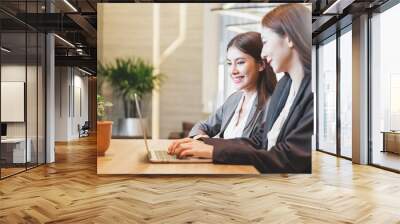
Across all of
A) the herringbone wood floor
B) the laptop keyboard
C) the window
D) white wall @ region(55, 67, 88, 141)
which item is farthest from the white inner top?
white wall @ region(55, 67, 88, 141)

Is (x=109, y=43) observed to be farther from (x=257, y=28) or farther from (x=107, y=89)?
(x=257, y=28)

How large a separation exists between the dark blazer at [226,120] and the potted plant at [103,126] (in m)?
1.18

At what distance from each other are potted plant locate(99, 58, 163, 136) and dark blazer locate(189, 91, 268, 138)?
835 millimetres

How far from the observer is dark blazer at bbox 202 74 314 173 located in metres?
5.77

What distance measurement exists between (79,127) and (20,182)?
38.4 feet

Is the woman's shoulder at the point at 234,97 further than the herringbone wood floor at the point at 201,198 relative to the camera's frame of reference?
Yes

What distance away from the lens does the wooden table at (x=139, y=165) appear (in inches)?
228

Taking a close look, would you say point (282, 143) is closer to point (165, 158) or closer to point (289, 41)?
point (289, 41)

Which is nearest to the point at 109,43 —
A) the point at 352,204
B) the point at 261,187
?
the point at 261,187

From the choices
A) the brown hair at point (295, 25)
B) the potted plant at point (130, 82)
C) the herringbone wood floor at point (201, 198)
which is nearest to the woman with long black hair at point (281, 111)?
the brown hair at point (295, 25)

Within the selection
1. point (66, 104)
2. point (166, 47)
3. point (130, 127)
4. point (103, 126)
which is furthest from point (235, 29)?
point (66, 104)

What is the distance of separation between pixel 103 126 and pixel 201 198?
6.16ft

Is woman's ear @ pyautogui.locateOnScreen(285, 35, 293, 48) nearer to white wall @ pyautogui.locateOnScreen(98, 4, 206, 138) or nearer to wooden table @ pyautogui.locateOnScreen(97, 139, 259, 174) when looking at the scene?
white wall @ pyautogui.locateOnScreen(98, 4, 206, 138)

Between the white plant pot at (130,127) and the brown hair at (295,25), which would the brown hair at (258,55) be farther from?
the white plant pot at (130,127)
